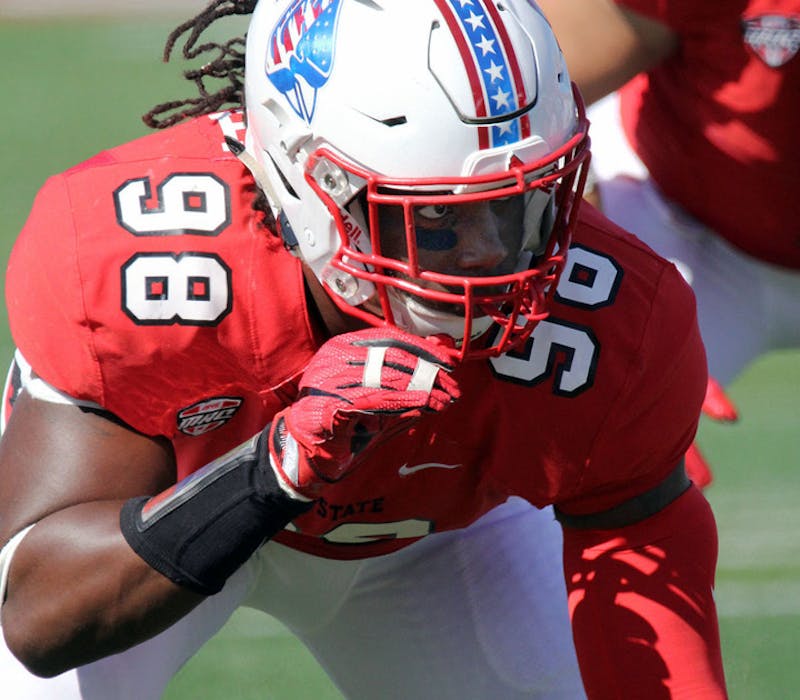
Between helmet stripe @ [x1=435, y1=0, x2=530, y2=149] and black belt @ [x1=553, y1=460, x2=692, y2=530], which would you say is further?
black belt @ [x1=553, y1=460, x2=692, y2=530]

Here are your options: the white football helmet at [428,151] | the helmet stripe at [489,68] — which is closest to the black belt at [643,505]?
the white football helmet at [428,151]

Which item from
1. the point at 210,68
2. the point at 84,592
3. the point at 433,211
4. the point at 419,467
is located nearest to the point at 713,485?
the point at 419,467

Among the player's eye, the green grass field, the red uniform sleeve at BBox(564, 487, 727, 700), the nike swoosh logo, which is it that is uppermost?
the player's eye

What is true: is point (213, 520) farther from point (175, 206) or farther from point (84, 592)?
point (175, 206)

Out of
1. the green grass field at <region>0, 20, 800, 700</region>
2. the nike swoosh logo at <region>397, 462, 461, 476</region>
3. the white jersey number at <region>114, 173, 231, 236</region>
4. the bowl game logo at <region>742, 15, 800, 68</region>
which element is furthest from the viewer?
the green grass field at <region>0, 20, 800, 700</region>

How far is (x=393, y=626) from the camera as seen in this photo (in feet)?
8.55

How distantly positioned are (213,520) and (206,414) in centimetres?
22

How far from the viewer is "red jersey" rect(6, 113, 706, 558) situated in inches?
81.7

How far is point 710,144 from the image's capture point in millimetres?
3156

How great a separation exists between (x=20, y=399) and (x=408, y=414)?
2.02 ft

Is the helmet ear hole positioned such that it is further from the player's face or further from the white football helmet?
the player's face

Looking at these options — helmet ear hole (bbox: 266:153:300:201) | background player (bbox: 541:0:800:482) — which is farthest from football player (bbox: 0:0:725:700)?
background player (bbox: 541:0:800:482)

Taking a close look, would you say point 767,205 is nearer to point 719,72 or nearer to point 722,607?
point 719,72

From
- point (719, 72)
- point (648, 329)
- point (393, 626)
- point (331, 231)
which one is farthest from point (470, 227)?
point (719, 72)
